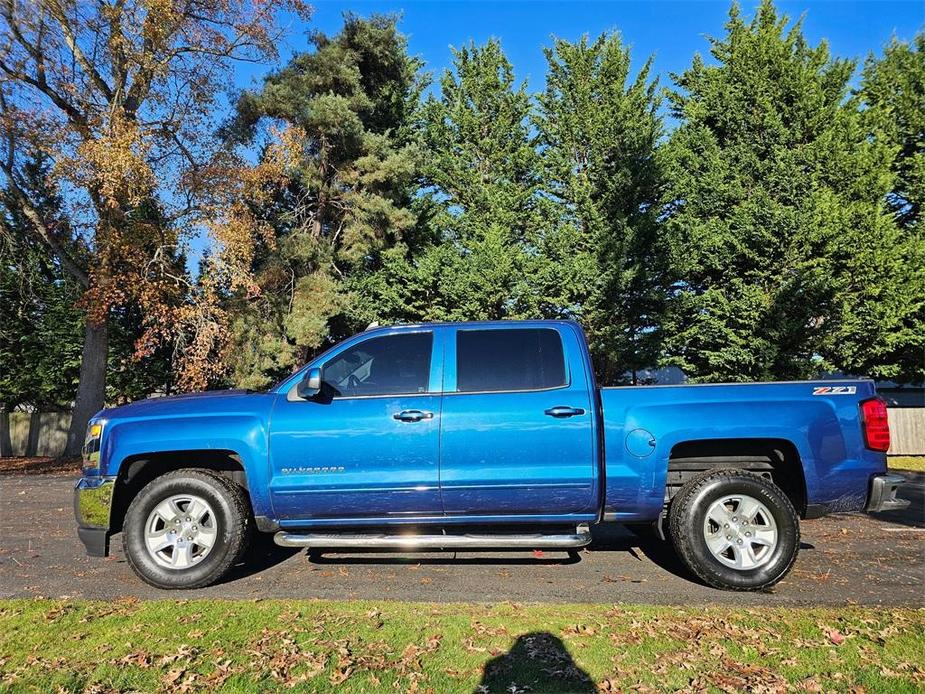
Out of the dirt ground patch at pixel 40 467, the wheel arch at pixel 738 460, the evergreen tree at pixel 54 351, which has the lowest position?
the dirt ground patch at pixel 40 467

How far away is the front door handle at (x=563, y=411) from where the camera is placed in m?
4.65

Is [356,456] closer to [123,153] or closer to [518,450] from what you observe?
[518,450]

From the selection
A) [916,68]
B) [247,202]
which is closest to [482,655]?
[247,202]

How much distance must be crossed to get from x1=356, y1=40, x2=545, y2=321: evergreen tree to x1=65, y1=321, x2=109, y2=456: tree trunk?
7289mm

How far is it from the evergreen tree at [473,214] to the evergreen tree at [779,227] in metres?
4.54

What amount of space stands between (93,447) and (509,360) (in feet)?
11.5

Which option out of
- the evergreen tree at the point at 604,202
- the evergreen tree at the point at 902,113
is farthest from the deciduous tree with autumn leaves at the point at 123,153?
the evergreen tree at the point at 902,113

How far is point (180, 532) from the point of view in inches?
188

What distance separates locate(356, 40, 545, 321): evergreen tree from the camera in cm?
1772

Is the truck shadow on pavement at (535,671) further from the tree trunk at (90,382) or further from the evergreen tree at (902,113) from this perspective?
the evergreen tree at (902,113)

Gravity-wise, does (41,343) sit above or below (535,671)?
above

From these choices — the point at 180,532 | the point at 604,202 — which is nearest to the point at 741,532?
the point at 180,532

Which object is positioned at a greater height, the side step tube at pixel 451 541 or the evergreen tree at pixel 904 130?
the evergreen tree at pixel 904 130

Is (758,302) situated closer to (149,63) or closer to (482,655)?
(482,655)
